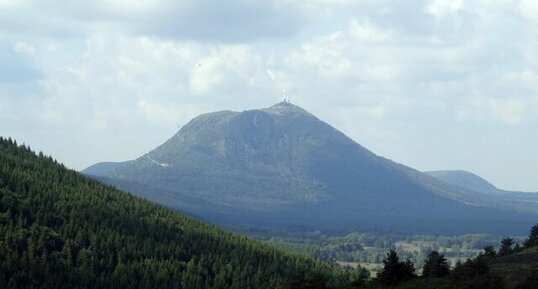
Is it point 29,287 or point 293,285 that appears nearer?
point 293,285

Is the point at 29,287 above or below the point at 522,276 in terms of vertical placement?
below

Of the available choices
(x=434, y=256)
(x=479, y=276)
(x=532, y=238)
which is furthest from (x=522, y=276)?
(x=532, y=238)

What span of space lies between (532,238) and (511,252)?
383 inches

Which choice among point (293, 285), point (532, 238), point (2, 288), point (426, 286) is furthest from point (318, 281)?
point (2, 288)

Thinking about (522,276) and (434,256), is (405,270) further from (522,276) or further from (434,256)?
(522,276)

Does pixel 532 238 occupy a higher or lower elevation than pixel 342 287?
higher

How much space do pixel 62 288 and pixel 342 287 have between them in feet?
316

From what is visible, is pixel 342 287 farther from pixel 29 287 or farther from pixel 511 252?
pixel 29 287

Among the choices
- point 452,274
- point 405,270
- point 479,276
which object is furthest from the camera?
point 405,270

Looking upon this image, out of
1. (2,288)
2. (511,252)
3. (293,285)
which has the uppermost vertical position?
(511,252)

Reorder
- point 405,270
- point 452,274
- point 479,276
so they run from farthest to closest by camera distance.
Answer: point 405,270, point 452,274, point 479,276

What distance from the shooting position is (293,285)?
370 feet

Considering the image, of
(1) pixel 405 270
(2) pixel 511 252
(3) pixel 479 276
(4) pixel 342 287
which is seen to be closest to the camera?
(3) pixel 479 276

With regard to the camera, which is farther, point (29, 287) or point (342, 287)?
point (29, 287)
